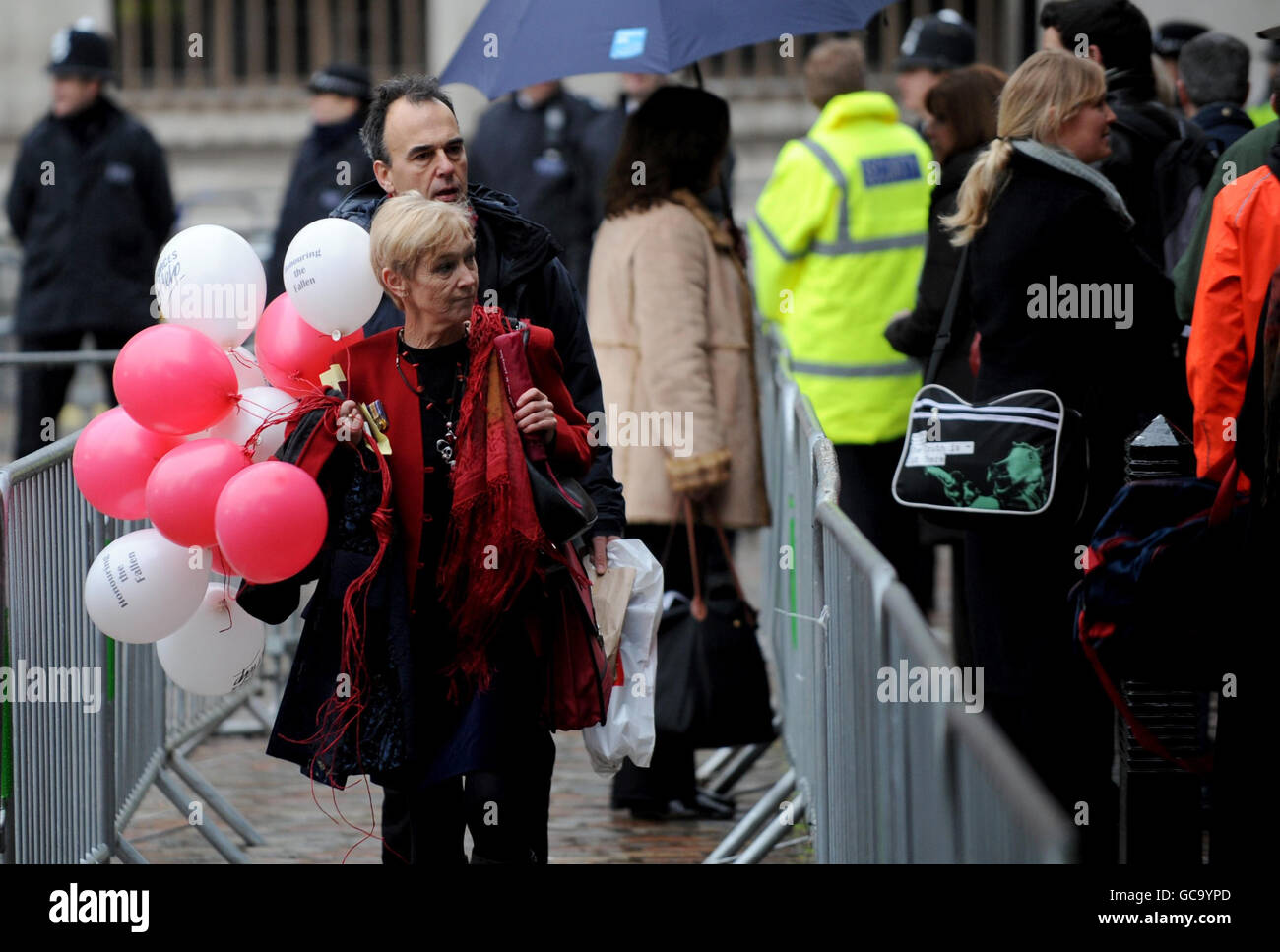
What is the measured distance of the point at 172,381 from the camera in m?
4.13

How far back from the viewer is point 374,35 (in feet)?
61.0

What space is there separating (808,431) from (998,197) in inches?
32.2

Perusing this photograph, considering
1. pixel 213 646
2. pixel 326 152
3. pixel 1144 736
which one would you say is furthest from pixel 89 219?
pixel 1144 736

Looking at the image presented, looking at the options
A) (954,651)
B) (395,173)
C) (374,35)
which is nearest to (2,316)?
(374,35)

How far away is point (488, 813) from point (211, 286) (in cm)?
134

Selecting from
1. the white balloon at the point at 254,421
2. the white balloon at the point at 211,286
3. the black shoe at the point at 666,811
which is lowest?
the black shoe at the point at 666,811

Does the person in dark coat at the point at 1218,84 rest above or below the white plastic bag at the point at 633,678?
above

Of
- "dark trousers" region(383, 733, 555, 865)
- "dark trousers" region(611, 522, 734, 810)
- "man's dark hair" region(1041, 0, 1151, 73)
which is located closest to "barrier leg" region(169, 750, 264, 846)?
"dark trousers" region(611, 522, 734, 810)

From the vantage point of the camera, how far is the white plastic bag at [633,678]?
14.6ft

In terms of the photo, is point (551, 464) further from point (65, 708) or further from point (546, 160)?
point (546, 160)

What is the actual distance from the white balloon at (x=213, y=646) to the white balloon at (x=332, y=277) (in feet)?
2.21

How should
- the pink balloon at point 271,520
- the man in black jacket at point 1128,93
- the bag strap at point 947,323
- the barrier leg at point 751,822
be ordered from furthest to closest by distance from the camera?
1. the man in black jacket at point 1128,93
2. the barrier leg at point 751,822
3. the bag strap at point 947,323
4. the pink balloon at point 271,520

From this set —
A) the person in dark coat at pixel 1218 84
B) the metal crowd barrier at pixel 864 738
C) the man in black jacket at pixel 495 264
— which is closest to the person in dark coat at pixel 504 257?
the man in black jacket at pixel 495 264

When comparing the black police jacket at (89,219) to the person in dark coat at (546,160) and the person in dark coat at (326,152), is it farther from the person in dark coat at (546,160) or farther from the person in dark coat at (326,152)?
the person in dark coat at (546,160)
